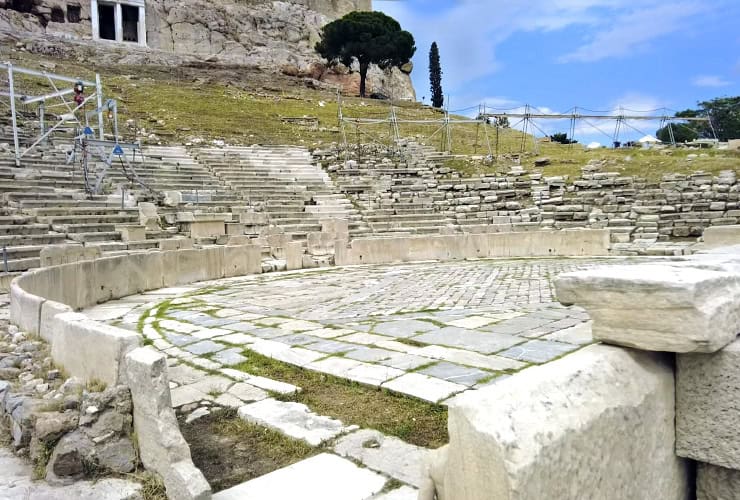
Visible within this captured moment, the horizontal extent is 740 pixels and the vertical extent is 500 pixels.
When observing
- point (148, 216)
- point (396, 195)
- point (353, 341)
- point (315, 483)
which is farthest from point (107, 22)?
point (315, 483)

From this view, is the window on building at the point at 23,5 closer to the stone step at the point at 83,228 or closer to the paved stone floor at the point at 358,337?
the stone step at the point at 83,228

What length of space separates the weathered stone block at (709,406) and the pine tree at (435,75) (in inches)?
2581

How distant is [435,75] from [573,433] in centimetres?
6832

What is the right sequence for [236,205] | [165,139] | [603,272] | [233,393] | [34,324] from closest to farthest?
1. [603,272]
2. [233,393]
3. [34,324]
4. [236,205]
5. [165,139]

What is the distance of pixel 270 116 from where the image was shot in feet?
108

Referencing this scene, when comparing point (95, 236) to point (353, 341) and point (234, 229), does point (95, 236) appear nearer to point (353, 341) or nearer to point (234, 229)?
point (234, 229)

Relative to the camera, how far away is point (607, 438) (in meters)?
1.89

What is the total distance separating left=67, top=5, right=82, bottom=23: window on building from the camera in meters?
46.6

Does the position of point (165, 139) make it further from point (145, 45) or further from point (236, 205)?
point (145, 45)

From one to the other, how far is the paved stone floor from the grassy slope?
13.2m

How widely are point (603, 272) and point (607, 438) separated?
2.63 ft

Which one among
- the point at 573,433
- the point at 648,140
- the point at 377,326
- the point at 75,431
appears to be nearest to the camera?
the point at 573,433

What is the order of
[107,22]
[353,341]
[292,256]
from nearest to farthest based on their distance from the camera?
1. [353,341]
2. [292,256]
3. [107,22]

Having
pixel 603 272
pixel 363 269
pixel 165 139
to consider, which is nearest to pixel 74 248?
pixel 363 269
